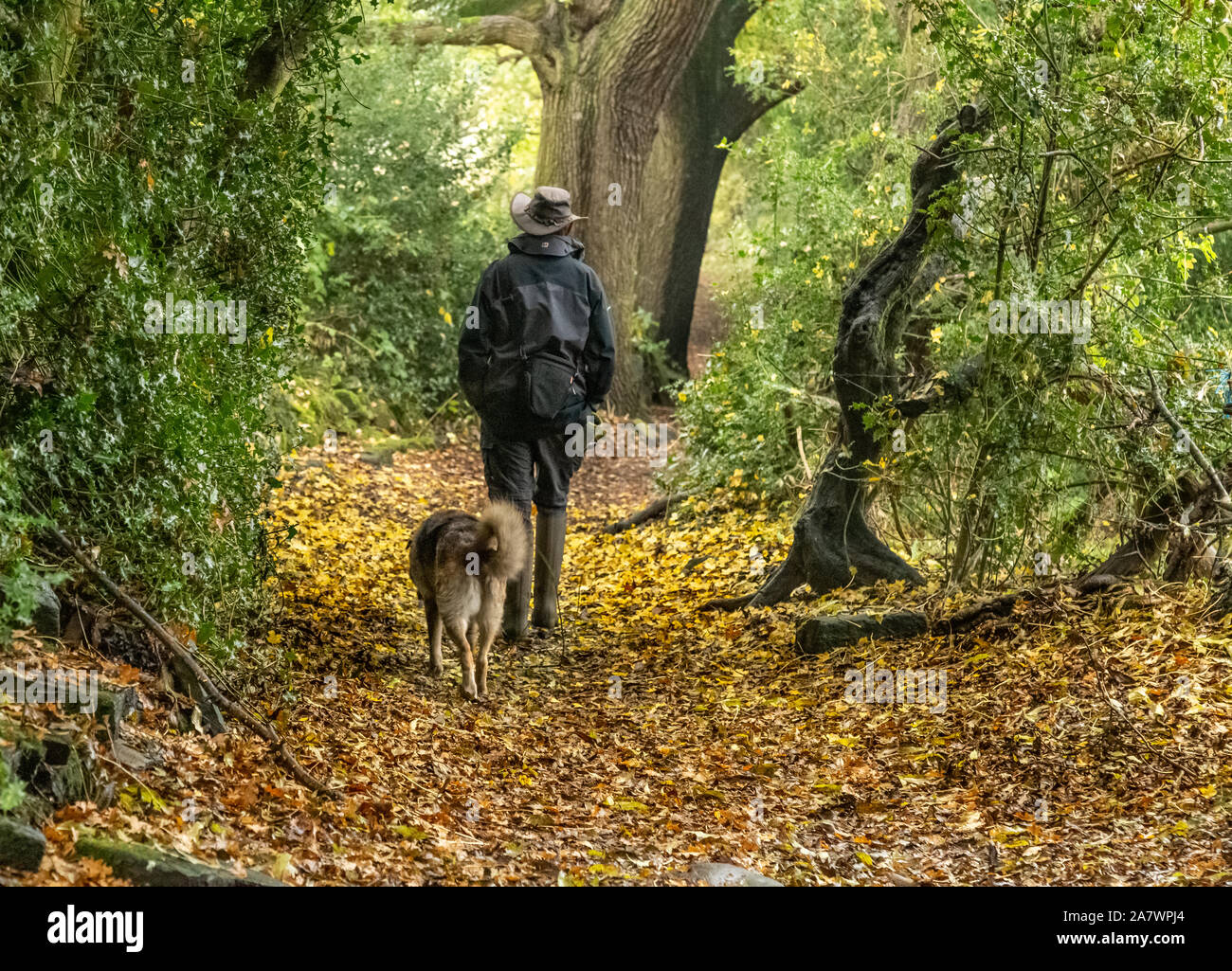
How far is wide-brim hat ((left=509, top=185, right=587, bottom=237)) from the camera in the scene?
7.90 m

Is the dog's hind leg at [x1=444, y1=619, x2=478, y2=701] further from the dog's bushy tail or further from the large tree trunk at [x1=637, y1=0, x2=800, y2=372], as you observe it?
the large tree trunk at [x1=637, y1=0, x2=800, y2=372]

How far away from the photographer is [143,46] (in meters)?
5.36

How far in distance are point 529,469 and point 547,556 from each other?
622mm

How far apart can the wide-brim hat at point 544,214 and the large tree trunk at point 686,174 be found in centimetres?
1099

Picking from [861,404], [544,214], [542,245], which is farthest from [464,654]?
[861,404]

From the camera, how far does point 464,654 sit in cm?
695

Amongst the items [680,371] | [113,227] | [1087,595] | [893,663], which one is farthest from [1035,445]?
[680,371]

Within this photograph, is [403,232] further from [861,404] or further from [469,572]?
[469,572]

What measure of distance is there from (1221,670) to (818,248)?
20.7 feet

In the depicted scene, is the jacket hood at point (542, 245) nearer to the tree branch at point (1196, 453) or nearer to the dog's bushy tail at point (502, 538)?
the dog's bushy tail at point (502, 538)

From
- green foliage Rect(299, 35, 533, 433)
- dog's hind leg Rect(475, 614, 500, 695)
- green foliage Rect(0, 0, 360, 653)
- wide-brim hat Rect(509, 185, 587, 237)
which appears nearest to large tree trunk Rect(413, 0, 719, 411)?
green foliage Rect(299, 35, 533, 433)

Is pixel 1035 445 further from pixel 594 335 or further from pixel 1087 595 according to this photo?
pixel 594 335

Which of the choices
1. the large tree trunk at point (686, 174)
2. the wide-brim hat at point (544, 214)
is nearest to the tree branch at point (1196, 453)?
the wide-brim hat at point (544, 214)
